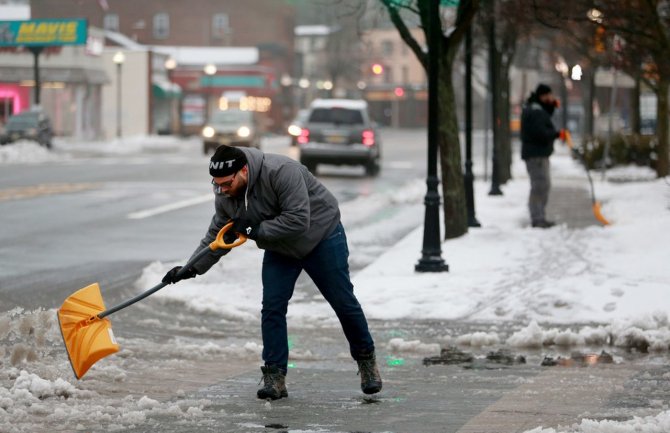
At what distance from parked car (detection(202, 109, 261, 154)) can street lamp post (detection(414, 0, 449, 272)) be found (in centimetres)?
3464

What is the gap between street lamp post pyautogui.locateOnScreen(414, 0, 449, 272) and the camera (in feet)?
44.8

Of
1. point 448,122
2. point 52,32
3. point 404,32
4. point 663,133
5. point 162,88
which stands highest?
point 52,32

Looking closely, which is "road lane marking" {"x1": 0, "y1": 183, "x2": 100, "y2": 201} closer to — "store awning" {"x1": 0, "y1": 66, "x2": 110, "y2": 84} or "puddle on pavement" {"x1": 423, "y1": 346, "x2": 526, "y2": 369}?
"puddle on pavement" {"x1": 423, "y1": 346, "x2": 526, "y2": 369}

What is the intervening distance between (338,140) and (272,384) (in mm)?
26389

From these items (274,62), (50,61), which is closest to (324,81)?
(274,62)

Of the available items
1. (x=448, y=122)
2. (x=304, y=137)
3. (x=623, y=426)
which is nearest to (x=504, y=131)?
(x=304, y=137)

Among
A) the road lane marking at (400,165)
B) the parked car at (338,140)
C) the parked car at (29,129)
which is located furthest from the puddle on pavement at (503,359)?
the parked car at (29,129)

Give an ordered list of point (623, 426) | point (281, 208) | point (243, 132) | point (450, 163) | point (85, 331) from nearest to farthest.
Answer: point (623, 426) → point (281, 208) → point (85, 331) → point (450, 163) → point (243, 132)

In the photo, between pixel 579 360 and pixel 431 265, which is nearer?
pixel 579 360

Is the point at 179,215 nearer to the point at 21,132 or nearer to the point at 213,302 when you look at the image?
the point at 213,302

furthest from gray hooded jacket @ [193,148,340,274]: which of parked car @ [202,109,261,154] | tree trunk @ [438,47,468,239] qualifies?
parked car @ [202,109,261,154]

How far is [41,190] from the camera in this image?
26.9 m

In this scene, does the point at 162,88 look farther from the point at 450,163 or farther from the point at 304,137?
the point at 450,163

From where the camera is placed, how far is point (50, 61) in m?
69.5
